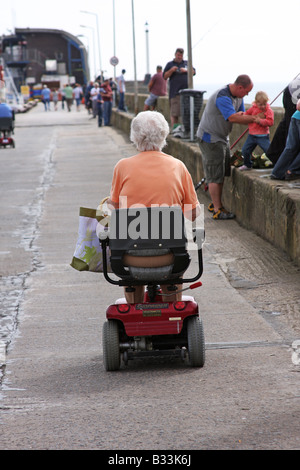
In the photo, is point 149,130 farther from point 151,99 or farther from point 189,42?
point 151,99

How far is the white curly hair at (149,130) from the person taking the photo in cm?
515

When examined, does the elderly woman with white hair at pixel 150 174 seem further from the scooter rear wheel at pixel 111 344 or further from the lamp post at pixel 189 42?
the lamp post at pixel 189 42

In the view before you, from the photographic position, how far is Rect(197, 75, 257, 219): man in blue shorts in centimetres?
1091

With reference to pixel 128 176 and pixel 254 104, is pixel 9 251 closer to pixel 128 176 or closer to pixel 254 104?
pixel 254 104

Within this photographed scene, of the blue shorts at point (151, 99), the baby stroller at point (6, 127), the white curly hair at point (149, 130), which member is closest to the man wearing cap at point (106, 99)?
the baby stroller at point (6, 127)

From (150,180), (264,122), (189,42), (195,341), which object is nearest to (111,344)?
(195,341)

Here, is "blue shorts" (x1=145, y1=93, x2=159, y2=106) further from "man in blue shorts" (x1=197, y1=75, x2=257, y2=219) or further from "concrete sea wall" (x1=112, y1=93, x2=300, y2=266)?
"man in blue shorts" (x1=197, y1=75, x2=257, y2=219)

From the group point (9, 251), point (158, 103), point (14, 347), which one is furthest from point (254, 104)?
point (158, 103)

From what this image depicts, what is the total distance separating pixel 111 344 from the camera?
206 inches

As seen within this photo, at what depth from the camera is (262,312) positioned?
680cm

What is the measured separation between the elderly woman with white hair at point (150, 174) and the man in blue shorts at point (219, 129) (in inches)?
227

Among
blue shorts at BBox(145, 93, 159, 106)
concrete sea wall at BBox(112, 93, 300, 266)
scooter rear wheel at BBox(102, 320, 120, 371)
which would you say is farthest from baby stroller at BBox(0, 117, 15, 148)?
scooter rear wheel at BBox(102, 320, 120, 371)

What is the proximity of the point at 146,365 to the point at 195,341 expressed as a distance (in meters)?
0.47

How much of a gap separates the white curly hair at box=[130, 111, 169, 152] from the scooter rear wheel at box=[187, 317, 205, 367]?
1.06 meters
